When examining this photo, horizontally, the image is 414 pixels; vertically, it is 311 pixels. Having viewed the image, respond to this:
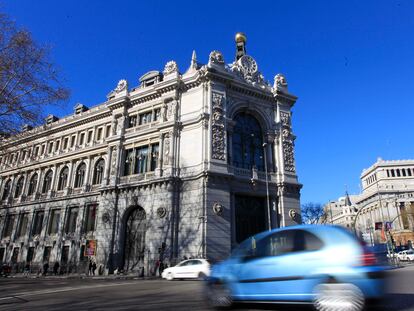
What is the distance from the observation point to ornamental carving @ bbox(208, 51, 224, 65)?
99.3 ft

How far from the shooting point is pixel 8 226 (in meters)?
43.0

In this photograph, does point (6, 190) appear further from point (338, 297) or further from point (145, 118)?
point (338, 297)

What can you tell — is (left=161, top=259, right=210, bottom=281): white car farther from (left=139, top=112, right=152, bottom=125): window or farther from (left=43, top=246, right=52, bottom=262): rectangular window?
(left=43, top=246, right=52, bottom=262): rectangular window

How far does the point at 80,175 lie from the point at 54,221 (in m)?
6.35

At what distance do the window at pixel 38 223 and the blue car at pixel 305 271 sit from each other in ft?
126

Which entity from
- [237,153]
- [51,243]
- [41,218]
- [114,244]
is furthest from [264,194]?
[41,218]

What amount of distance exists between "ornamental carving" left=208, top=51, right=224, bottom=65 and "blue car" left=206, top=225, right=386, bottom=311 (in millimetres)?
25548

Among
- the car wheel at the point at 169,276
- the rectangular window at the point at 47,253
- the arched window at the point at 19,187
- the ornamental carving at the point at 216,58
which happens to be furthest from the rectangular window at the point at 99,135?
the car wheel at the point at 169,276

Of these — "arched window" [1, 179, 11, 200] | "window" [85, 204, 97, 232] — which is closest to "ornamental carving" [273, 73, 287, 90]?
"window" [85, 204, 97, 232]

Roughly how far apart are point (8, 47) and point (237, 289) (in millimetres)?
16184

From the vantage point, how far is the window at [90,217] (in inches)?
1361

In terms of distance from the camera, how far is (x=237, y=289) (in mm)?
6879

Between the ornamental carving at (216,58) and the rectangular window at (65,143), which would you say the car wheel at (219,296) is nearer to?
the ornamental carving at (216,58)

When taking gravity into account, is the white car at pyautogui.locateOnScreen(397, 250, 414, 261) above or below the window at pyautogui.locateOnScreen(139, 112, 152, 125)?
below
